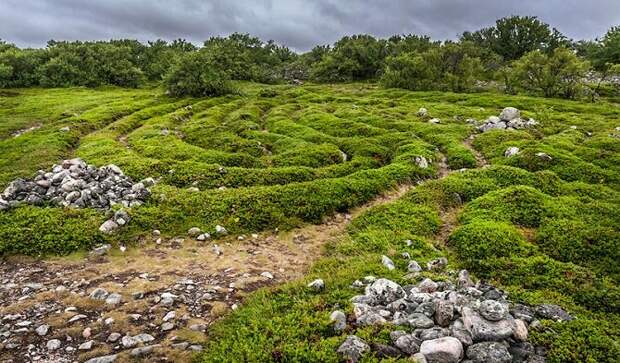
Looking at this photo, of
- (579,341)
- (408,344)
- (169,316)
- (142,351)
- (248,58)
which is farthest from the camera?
(248,58)

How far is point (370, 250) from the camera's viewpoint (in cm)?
1585

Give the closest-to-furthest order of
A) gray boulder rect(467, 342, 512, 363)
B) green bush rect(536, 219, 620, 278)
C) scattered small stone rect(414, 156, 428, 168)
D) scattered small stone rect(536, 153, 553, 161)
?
gray boulder rect(467, 342, 512, 363), green bush rect(536, 219, 620, 278), scattered small stone rect(414, 156, 428, 168), scattered small stone rect(536, 153, 553, 161)

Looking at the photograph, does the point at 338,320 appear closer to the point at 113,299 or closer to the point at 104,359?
the point at 104,359

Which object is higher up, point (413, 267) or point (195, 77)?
point (195, 77)

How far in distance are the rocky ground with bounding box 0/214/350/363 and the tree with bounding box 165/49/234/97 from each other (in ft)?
172

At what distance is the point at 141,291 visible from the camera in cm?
1282

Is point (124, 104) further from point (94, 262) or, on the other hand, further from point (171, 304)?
point (171, 304)

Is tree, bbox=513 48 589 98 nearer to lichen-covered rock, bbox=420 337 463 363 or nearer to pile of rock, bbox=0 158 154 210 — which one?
pile of rock, bbox=0 158 154 210

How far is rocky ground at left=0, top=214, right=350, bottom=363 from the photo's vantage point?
33.4ft

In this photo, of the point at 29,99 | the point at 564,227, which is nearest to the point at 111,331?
the point at 564,227

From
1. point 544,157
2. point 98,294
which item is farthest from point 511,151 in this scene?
point 98,294

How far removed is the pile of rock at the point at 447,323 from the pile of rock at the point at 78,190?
12714 mm

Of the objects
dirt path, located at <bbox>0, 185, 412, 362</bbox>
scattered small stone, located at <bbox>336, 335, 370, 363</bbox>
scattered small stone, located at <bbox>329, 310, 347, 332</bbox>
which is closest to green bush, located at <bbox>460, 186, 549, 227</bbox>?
dirt path, located at <bbox>0, 185, 412, 362</bbox>

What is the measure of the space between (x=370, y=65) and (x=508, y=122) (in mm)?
68822
